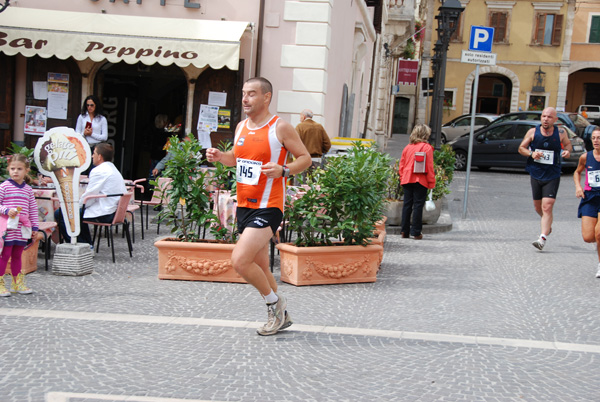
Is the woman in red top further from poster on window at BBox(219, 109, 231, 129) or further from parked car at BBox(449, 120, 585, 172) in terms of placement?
parked car at BBox(449, 120, 585, 172)

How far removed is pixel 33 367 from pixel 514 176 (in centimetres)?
1971

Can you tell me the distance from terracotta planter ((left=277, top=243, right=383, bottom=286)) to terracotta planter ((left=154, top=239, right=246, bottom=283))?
0.51 metres

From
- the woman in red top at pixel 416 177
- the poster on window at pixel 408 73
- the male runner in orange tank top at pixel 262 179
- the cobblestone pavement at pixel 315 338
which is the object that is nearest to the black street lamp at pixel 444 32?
the woman in red top at pixel 416 177

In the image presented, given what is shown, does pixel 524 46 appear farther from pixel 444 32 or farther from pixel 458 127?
pixel 444 32

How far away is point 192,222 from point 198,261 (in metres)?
0.59

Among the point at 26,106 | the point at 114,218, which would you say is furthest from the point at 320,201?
the point at 26,106

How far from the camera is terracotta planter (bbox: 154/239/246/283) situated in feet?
24.5

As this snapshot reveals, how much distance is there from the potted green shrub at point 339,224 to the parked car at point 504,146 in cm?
1602

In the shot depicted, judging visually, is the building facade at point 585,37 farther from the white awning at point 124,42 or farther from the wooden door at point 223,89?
the white awning at point 124,42

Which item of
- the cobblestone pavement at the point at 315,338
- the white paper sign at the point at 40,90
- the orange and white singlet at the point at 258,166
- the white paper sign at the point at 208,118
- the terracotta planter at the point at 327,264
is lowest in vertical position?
the cobblestone pavement at the point at 315,338

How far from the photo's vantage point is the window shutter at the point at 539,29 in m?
44.6

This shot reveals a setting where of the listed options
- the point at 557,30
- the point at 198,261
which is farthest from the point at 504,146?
the point at 557,30

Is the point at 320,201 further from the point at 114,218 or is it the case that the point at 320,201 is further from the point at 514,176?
the point at 514,176

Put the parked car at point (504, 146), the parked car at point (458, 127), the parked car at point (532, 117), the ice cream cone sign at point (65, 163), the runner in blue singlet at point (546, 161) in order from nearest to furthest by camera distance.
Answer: the ice cream cone sign at point (65, 163) → the runner in blue singlet at point (546, 161) → the parked car at point (504, 146) → the parked car at point (532, 117) → the parked car at point (458, 127)
